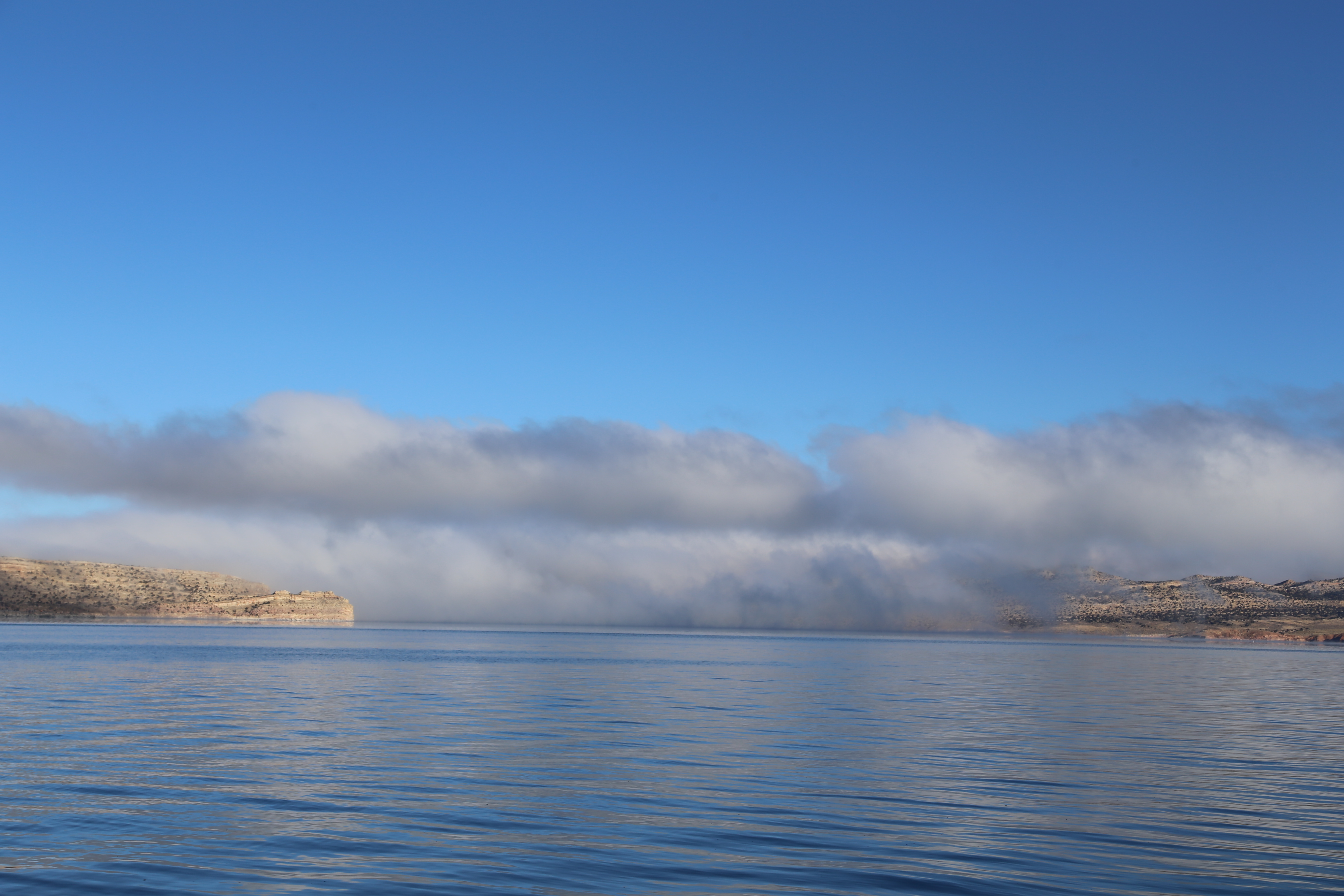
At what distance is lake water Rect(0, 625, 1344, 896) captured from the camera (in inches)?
879

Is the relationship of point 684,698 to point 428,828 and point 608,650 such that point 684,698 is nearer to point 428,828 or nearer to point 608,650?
point 428,828

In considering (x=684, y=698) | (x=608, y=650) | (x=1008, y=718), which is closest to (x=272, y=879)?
(x=1008, y=718)

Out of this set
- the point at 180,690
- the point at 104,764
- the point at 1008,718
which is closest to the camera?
the point at 104,764

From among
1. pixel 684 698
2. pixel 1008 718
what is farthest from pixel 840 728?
pixel 684 698

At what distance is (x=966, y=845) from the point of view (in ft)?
83.1

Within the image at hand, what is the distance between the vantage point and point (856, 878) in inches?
866

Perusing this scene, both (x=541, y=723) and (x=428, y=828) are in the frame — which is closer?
(x=428, y=828)

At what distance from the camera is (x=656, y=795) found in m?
32.0

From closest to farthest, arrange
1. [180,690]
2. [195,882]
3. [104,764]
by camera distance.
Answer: [195,882] < [104,764] < [180,690]

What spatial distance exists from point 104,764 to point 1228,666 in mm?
163586

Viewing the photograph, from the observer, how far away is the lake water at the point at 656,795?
73.3 ft

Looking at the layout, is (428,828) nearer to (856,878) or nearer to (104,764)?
(856,878)

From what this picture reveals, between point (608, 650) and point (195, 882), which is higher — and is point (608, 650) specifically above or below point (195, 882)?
below

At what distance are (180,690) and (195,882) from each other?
58.7 metres
